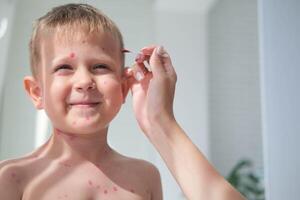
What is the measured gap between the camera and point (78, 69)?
2.17ft

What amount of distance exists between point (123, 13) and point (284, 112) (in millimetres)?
1038

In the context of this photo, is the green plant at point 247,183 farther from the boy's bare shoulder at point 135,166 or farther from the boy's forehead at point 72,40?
the boy's forehead at point 72,40

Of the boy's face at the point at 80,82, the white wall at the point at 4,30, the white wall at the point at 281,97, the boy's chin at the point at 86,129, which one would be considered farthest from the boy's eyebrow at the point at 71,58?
the white wall at the point at 4,30

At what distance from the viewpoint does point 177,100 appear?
5.68 ft

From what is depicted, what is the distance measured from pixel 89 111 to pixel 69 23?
169mm

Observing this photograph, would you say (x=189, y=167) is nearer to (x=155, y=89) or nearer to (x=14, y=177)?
(x=155, y=89)

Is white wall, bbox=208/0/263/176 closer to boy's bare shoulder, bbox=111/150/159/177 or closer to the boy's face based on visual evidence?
boy's bare shoulder, bbox=111/150/159/177

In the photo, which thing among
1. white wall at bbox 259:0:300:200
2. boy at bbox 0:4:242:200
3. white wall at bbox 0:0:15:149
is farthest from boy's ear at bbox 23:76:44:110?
white wall at bbox 0:0:15:149

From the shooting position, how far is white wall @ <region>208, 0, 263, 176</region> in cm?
189

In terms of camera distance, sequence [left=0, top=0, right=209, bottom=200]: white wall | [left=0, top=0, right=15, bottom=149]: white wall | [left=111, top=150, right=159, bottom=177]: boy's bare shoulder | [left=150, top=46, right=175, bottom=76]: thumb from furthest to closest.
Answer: [left=0, top=0, right=209, bottom=200]: white wall
[left=0, top=0, right=15, bottom=149]: white wall
[left=111, top=150, right=159, bottom=177]: boy's bare shoulder
[left=150, top=46, right=175, bottom=76]: thumb

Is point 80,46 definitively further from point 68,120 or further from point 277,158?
point 277,158

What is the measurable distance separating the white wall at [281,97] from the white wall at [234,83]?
118cm

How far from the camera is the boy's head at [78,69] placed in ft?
2.15

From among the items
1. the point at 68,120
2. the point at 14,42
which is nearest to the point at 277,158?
the point at 68,120
